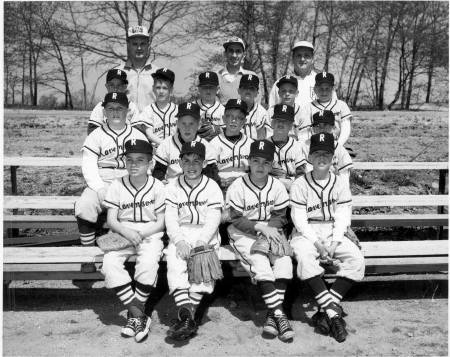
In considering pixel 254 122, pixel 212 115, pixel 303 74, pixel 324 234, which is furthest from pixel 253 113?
pixel 324 234

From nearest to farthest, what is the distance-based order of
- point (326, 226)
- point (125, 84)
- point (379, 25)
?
point (326, 226), point (125, 84), point (379, 25)

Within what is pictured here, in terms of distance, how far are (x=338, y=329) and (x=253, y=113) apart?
2251 millimetres

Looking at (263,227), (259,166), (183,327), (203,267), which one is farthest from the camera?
(259,166)

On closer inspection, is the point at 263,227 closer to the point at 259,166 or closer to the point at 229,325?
the point at 259,166

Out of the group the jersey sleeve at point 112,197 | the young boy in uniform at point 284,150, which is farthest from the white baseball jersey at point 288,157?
the jersey sleeve at point 112,197

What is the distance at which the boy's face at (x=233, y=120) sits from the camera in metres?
4.29

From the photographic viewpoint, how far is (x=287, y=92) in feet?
16.1

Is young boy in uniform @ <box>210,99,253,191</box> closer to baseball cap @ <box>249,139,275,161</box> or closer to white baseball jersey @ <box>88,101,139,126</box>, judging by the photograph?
baseball cap @ <box>249,139,275,161</box>

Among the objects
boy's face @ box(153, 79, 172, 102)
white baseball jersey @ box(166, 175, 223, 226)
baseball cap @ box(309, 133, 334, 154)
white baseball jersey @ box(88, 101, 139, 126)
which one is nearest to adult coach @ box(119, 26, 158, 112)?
white baseball jersey @ box(88, 101, 139, 126)

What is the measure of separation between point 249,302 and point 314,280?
2.58ft

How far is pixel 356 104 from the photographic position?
61.8 ft

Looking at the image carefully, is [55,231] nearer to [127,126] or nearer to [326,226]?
[127,126]

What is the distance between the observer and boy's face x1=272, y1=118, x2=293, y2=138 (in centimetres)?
441

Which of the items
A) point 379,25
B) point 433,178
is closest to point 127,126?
point 433,178
